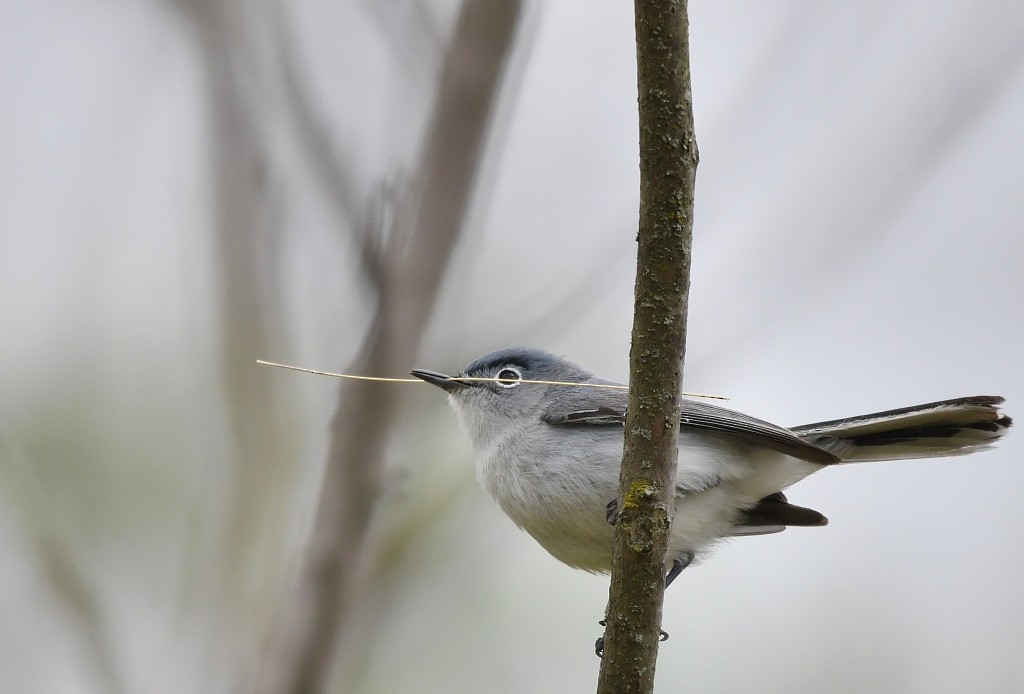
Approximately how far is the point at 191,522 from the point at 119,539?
889mm

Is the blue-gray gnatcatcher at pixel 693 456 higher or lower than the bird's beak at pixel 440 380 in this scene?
lower

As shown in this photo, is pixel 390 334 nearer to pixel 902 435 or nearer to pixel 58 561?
pixel 58 561

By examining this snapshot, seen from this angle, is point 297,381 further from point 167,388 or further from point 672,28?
point 672,28

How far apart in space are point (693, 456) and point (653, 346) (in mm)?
1404

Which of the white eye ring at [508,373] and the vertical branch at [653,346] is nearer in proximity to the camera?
the vertical branch at [653,346]

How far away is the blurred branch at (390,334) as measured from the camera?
2107 millimetres

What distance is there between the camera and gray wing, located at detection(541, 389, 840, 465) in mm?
2889

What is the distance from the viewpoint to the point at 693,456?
3.07 meters

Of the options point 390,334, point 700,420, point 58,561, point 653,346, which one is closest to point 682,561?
point 700,420

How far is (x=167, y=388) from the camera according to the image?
4480 millimetres

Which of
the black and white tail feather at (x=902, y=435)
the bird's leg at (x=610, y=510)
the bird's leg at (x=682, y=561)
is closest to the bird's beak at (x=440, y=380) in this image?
the bird's leg at (x=610, y=510)

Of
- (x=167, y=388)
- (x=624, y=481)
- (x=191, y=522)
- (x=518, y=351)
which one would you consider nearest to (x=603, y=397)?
(x=518, y=351)

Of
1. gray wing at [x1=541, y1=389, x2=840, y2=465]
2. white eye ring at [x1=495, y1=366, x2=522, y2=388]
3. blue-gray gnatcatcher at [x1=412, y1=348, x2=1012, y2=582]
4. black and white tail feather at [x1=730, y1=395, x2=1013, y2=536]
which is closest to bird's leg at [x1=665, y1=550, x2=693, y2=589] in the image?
blue-gray gnatcatcher at [x1=412, y1=348, x2=1012, y2=582]

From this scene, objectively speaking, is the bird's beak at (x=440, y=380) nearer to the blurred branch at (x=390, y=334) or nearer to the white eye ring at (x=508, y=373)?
the white eye ring at (x=508, y=373)
